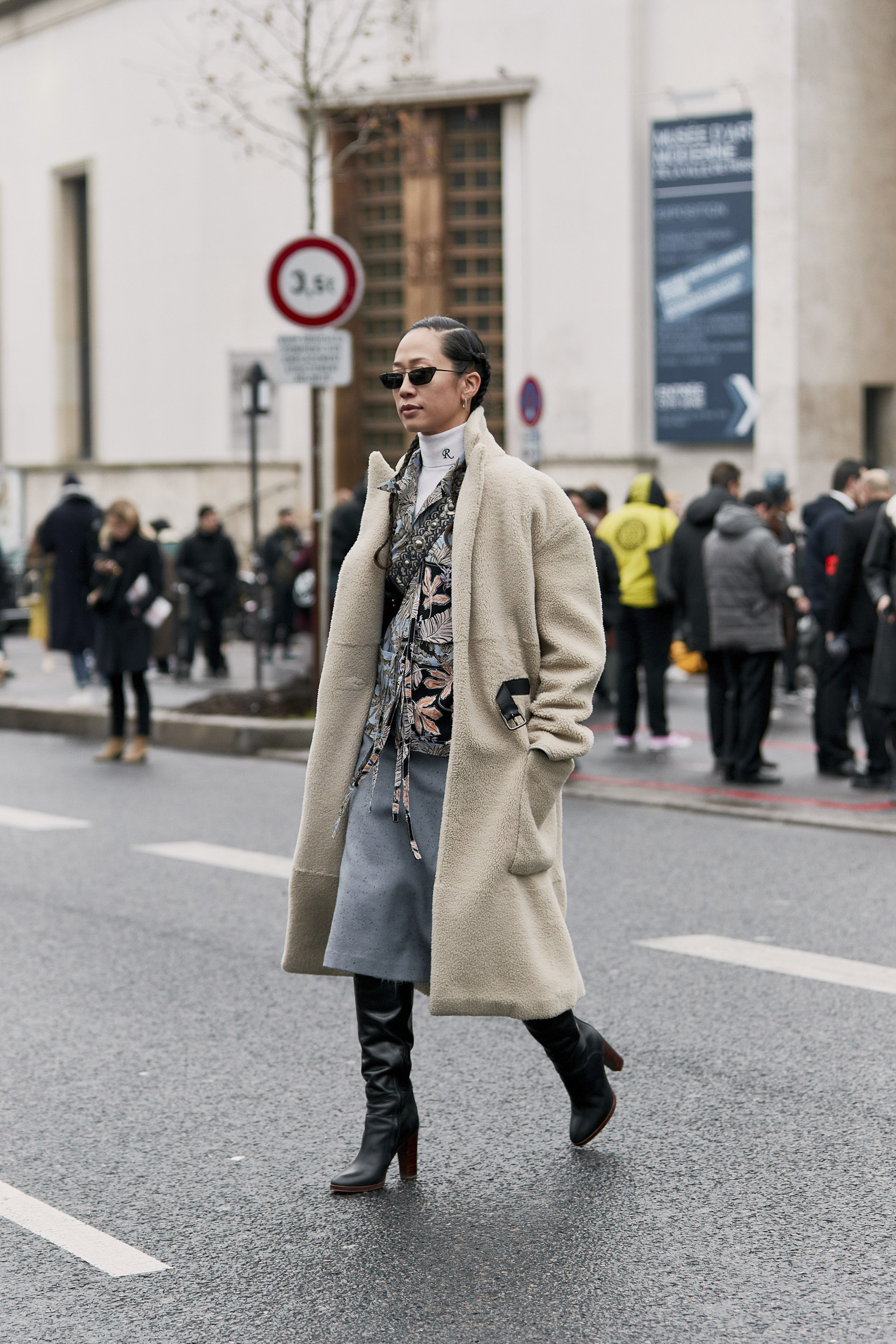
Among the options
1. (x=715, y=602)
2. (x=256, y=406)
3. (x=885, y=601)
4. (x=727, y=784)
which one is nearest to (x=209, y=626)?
(x=256, y=406)

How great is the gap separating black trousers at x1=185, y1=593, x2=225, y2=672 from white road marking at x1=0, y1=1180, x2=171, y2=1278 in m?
15.1

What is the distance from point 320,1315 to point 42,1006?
2.77 m

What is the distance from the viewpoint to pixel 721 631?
1137cm

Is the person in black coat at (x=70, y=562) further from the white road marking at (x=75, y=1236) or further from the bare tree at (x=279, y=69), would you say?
the white road marking at (x=75, y=1236)

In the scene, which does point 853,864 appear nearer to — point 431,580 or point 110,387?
point 431,580

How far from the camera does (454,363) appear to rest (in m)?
4.29

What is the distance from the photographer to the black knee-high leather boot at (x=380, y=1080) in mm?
4367

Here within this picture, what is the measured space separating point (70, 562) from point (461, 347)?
1298 cm

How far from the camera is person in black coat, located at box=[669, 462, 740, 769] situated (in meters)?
11.9

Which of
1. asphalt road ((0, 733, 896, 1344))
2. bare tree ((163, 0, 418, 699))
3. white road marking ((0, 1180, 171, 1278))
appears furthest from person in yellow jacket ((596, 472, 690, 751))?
bare tree ((163, 0, 418, 699))

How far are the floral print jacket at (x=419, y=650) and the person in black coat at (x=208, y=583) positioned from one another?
1510cm

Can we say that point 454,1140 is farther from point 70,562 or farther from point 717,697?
point 70,562

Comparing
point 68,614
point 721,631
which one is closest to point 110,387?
point 68,614

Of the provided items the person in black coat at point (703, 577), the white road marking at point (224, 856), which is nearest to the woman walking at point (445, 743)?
the white road marking at point (224, 856)
